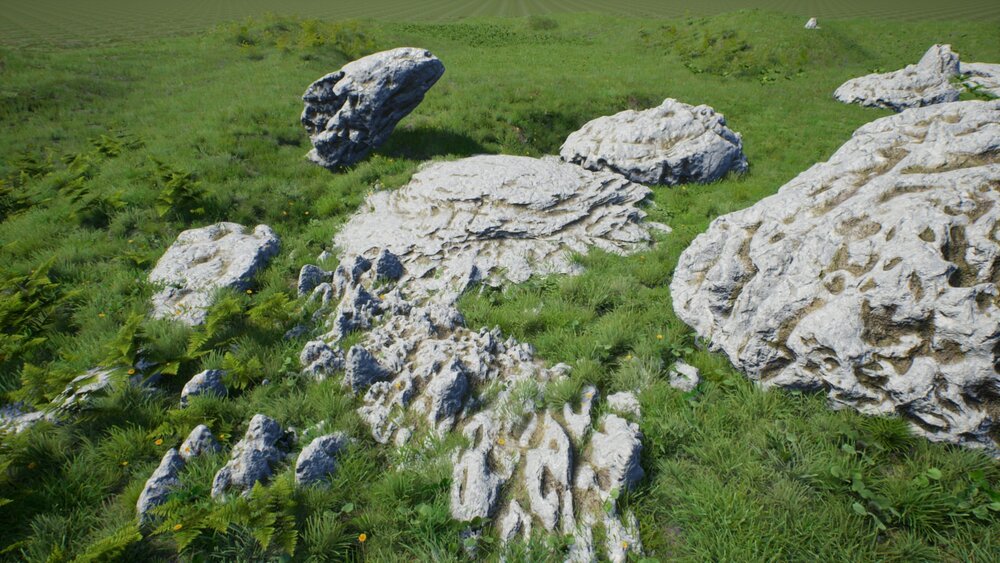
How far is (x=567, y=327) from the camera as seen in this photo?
25.1 feet

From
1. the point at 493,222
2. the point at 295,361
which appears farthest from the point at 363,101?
the point at 295,361

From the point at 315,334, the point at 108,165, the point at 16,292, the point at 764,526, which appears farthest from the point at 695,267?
Result: the point at 108,165

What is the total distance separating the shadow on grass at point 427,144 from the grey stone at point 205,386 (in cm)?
1005

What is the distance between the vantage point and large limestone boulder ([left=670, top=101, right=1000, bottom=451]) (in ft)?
15.9

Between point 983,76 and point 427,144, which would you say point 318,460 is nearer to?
point 427,144

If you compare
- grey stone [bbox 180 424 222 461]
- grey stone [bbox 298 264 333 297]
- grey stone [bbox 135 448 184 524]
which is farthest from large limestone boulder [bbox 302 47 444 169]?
grey stone [bbox 135 448 184 524]

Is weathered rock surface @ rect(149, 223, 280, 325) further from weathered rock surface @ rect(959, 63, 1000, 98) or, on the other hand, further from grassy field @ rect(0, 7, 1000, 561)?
weathered rock surface @ rect(959, 63, 1000, 98)

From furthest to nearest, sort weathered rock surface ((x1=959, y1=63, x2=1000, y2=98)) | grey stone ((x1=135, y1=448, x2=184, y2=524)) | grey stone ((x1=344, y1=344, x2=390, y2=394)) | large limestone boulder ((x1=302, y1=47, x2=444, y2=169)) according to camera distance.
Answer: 1. weathered rock surface ((x1=959, y1=63, x2=1000, y2=98))
2. large limestone boulder ((x1=302, y1=47, x2=444, y2=169))
3. grey stone ((x1=344, y1=344, x2=390, y2=394))
4. grey stone ((x1=135, y1=448, x2=184, y2=524))

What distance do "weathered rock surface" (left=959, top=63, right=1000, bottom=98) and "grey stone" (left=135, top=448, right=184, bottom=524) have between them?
36944 millimetres

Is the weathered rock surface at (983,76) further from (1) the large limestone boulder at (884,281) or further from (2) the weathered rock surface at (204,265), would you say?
(2) the weathered rock surface at (204,265)

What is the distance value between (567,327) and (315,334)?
464cm

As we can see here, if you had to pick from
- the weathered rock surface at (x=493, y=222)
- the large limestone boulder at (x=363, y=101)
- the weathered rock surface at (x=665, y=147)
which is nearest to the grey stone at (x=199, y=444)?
the weathered rock surface at (x=493, y=222)

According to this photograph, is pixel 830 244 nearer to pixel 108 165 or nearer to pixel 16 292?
pixel 16 292

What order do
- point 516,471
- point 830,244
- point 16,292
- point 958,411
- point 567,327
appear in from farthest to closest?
point 16,292, point 567,327, point 830,244, point 516,471, point 958,411
